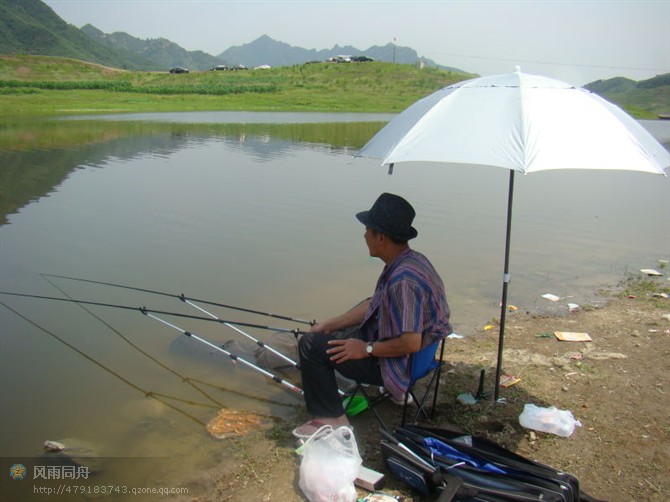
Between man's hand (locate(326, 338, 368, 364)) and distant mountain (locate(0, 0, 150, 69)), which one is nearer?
man's hand (locate(326, 338, 368, 364))

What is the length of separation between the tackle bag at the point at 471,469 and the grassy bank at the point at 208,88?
36145 mm

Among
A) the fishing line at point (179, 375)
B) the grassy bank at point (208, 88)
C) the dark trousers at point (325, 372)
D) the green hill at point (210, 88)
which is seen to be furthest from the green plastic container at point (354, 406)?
the grassy bank at point (208, 88)

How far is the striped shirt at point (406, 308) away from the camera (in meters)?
3.14

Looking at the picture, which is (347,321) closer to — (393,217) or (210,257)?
(393,217)

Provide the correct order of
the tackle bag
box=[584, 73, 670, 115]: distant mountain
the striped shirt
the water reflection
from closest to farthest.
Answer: the tackle bag
the striped shirt
the water reflection
box=[584, 73, 670, 115]: distant mountain

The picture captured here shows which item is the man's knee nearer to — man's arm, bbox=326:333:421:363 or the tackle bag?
man's arm, bbox=326:333:421:363

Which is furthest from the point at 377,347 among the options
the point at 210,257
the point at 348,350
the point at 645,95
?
the point at 645,95

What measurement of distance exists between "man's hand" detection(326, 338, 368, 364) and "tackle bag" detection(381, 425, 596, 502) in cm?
50

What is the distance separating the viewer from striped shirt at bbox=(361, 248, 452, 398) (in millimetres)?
3145

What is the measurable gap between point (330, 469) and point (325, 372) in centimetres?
62

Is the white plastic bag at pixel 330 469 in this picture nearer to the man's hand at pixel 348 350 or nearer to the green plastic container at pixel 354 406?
the man's hand at pixel 348 350

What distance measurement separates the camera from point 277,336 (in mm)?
5230

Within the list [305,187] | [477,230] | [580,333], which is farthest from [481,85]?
[305,187]

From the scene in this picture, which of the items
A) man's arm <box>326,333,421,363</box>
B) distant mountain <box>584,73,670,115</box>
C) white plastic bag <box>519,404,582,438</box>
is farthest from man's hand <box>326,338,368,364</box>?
distant mountain <box>584,73,670,115</box>
